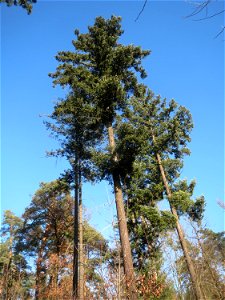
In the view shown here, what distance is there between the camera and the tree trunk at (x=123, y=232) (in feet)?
26.8

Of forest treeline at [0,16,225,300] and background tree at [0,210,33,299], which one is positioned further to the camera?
background tree at [0,210,33,299]

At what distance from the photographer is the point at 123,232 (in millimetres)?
10227

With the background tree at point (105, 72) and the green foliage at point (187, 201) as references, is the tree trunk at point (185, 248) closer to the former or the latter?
the green foliage at point (187, 201)

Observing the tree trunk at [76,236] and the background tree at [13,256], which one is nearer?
the tree trunk at [76,236]

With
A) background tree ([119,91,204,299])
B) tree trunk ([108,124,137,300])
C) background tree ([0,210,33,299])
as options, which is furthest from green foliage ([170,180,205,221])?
background tree ([0,210,33,299])

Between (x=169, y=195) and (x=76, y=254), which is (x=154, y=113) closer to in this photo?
(x=169, y=195)

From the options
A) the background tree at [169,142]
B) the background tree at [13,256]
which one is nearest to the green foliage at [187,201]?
the background tree at [169,142]

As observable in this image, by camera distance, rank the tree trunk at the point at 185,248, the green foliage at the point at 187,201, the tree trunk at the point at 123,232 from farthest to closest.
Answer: the green foliage at the point at 187,201 < the tree trunk at the point at 185,248 < the tree trunk at the point at 123,232

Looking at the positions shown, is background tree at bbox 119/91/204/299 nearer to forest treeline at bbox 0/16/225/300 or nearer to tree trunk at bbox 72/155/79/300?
forest treeline at bbox 0/16/225/300

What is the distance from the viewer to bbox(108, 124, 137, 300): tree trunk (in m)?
8.16

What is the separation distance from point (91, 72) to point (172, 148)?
25.0 ft

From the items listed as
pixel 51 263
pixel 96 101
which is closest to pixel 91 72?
pixel 96 101

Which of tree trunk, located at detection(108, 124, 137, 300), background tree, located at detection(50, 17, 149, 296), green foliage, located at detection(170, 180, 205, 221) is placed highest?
background tree, located at detection(50, 17, 149, 296)

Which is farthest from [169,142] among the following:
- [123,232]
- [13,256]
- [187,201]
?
[13,256]
